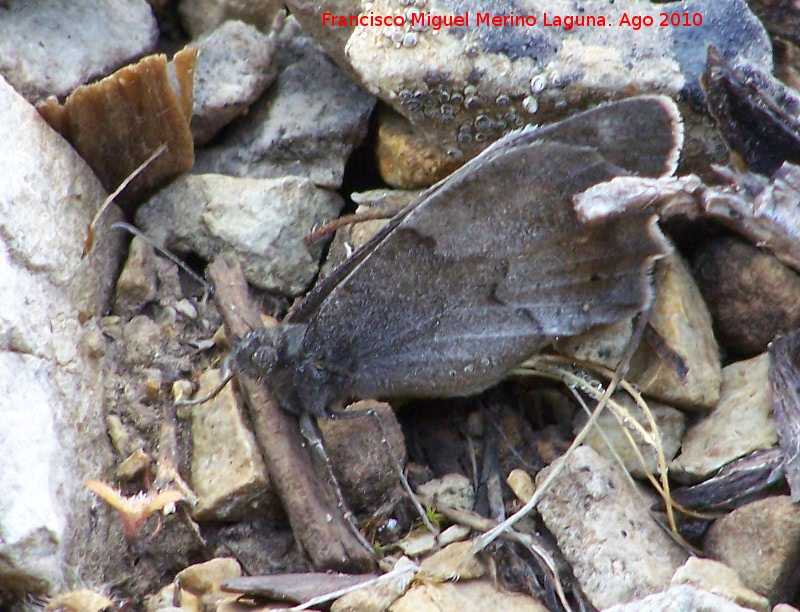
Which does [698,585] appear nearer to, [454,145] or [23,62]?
[454,145]

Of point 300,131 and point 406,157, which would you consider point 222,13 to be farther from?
point 406,157

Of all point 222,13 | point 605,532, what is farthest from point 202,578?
point 222,13

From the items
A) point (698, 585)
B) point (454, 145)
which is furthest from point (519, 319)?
point (698, 585)

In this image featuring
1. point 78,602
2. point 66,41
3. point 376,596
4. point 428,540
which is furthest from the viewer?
point 66,41

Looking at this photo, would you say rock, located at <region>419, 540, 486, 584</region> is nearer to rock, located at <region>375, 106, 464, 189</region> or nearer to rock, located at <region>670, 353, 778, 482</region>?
Result: rock, located at <region>670, 353, 778, 482</region>

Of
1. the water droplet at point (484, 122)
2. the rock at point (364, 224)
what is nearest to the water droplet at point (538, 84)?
the water droplet at point (484, 122)

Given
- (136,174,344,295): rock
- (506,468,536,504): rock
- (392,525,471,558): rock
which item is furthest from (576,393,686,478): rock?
(136,174,344,295): rock
